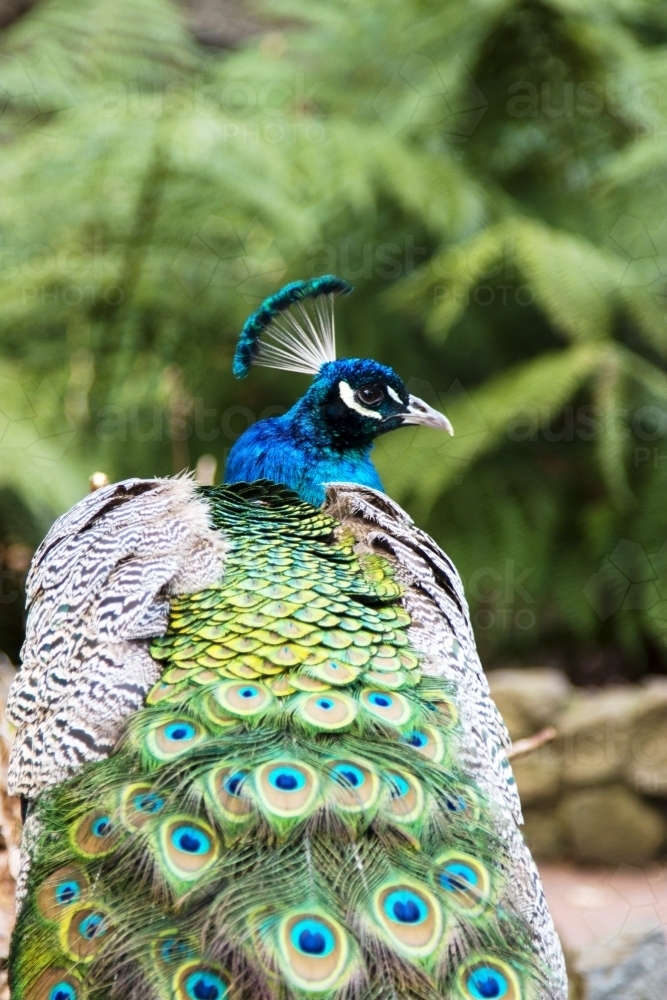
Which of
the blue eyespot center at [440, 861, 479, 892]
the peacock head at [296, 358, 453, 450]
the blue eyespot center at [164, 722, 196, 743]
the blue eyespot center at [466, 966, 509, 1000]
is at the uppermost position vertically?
the peacock head at [296, 358, 453, 450]

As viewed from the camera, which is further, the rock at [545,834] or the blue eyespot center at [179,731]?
the rock at [545,834]

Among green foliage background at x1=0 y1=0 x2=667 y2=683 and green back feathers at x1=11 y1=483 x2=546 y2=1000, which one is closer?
green back feathers at x1=11 y1=483 x2=546 y2=1000

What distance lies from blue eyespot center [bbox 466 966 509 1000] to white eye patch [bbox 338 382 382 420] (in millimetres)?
1154

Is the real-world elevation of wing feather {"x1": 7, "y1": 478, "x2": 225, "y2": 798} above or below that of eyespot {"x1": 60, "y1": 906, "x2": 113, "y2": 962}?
above

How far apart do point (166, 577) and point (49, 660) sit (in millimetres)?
218

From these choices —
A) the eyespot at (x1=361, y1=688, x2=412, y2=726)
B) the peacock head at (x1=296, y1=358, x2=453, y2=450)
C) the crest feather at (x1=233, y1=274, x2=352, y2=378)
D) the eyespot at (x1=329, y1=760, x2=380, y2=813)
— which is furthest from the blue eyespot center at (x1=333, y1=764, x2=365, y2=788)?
the crest feather at (x1=233, y1=274, x2=352, y2=378)

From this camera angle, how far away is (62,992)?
1174 mm

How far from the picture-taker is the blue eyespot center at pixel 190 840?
4.06ft

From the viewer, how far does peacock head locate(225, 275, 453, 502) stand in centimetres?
207

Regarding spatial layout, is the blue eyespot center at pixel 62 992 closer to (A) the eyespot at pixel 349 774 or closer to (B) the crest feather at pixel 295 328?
(A) the eyespot at pixel 349 774

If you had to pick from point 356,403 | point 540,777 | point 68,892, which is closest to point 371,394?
point 356,403

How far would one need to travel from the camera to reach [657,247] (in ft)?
10.8

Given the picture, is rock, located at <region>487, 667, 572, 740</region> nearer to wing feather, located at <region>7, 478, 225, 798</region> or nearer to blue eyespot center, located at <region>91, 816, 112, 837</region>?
wing feather, located at <region>7, 478, 225, 798</region>

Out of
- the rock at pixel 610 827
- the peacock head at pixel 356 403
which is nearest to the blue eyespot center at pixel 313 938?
the peacock head at pixel 356 403
